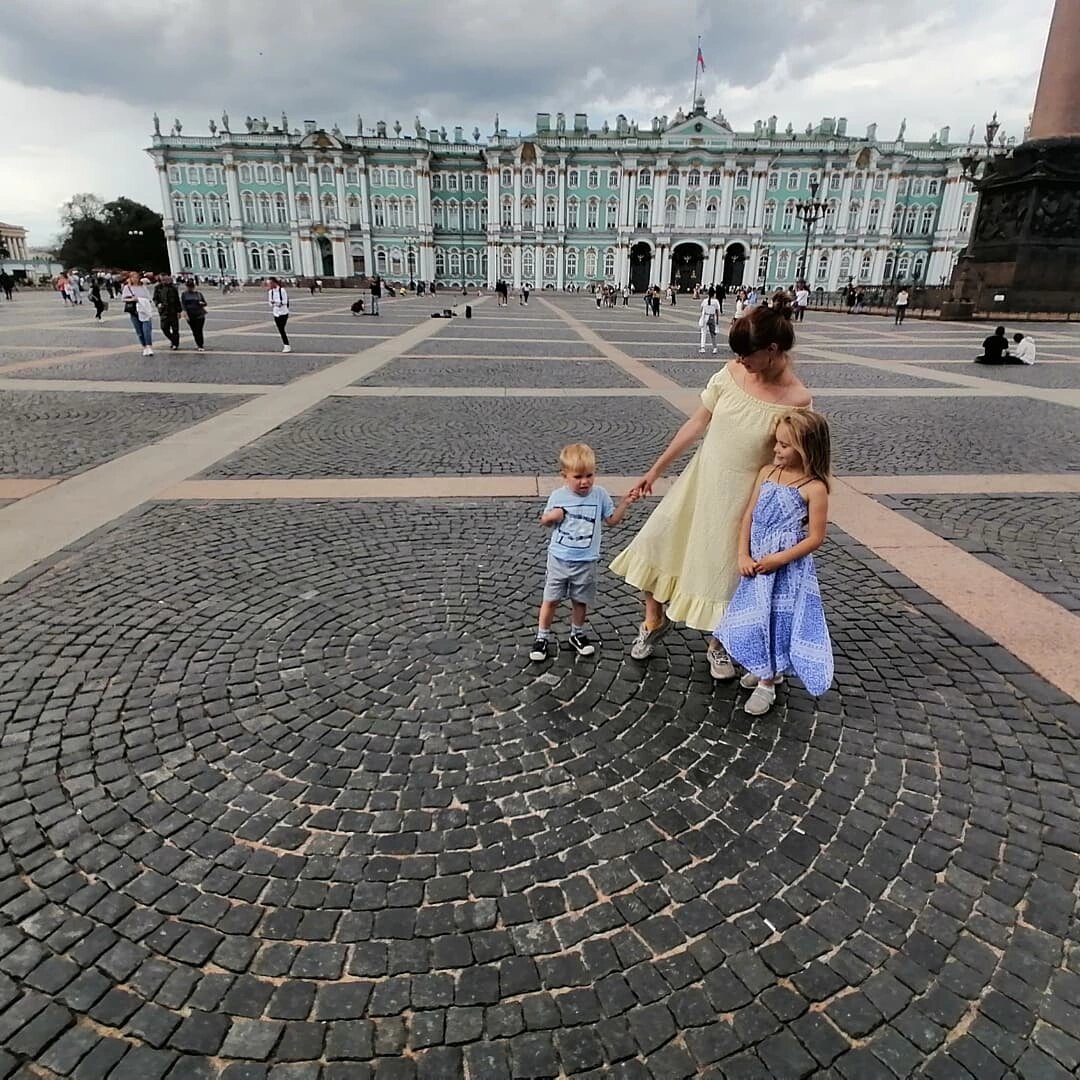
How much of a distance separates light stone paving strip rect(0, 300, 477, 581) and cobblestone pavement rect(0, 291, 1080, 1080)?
13 centimetres

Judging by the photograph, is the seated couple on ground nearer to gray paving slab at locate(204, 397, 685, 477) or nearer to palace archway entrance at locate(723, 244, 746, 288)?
gray paving slab at locate(204, 397, 685, 477)

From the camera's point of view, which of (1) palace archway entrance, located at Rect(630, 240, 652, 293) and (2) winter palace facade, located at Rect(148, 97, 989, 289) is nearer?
(2) winter palace facade, located at Rect(148, 97, 989, 289)

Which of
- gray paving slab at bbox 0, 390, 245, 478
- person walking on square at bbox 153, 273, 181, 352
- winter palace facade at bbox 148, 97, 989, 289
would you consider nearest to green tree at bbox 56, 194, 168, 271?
winter palace facade at bbox 148, 97, 989, 289

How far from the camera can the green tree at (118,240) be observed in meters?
92.6

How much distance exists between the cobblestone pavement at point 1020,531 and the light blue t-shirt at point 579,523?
118 inches

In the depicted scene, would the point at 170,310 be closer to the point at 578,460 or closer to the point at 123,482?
the point at 123,482

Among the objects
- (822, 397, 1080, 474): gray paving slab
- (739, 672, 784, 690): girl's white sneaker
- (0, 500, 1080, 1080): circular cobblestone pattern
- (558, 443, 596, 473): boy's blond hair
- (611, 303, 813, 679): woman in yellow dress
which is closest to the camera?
(0, 500, 1080, 1080): circular cobblestone pattern

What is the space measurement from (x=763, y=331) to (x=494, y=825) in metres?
2.16

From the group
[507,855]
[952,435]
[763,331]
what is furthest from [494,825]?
[952,435]

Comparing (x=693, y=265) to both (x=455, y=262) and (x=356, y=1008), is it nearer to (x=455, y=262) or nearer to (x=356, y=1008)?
(x=455, y=262)

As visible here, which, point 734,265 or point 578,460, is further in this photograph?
point 734,265

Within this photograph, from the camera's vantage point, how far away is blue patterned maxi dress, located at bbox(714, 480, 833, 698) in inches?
120

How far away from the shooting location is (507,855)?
249cm

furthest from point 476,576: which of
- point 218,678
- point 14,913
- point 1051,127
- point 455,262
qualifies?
point 455,262
